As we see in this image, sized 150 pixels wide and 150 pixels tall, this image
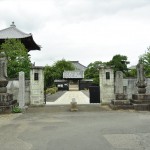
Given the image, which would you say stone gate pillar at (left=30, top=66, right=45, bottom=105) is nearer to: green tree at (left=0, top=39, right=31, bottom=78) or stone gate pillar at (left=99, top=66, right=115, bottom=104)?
stone gate pillar at (left=99, top=66, right=115, bottom=104)

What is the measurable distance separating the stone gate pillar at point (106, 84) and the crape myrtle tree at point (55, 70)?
43.4 metres

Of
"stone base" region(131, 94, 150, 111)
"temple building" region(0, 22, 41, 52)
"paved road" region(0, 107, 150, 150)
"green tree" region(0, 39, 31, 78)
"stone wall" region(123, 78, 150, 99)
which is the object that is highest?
"temple building" region(0, 22, 41, 52)

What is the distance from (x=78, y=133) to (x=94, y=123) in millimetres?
2085

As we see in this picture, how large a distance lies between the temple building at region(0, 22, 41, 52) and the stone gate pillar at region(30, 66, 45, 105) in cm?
1777

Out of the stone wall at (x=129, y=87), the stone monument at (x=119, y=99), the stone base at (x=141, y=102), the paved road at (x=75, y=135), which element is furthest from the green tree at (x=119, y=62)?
the paved road at (x=75, y=135)

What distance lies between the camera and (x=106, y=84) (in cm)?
1947

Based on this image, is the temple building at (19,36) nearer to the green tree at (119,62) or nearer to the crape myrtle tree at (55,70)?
the green tree at (119,62)

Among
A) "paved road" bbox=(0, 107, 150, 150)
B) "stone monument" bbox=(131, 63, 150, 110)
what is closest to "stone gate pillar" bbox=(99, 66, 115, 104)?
"stone monument" bbox=(131, 63, 150, 110)

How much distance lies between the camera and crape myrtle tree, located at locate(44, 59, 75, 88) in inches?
2516

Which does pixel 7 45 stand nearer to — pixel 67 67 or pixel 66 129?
pixel 66 129

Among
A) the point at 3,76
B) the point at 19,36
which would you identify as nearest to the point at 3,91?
the point at 3,76

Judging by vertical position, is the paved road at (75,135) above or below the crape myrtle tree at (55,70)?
below

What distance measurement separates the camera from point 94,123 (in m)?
11.0

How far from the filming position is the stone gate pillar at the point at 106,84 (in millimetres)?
19375
